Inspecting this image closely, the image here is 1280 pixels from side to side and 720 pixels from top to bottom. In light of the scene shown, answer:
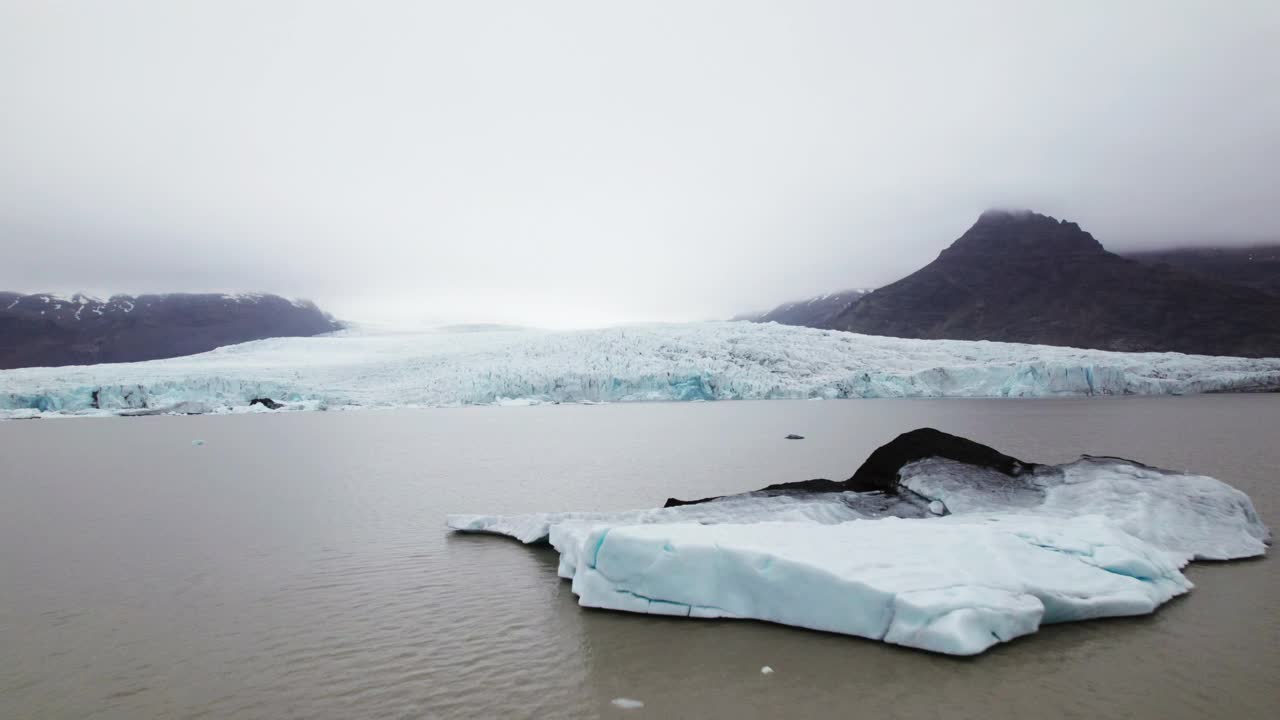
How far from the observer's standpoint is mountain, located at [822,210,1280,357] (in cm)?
8581

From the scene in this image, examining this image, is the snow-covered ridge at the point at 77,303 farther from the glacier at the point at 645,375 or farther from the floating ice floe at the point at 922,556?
the floating ice floe at the point at 922,556

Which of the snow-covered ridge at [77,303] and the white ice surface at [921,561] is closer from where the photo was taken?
the white ice surface at [921,561]

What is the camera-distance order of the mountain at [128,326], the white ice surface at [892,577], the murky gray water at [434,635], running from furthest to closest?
the mountain at [128,326]
the white ice surface at [892,577]
the murky gray water at [434,635]

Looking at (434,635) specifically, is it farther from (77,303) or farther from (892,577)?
(77,303)

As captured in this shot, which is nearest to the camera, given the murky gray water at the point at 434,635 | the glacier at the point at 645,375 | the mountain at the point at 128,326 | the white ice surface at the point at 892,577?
the murky gray water at the point at 434,635

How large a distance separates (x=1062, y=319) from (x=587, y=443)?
333 ft

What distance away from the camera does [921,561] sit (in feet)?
13.3

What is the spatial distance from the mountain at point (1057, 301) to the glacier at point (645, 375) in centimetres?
6068

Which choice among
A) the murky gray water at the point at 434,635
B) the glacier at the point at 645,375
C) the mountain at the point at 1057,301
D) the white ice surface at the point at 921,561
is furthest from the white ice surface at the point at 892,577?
the mountain at the point at 1057,301

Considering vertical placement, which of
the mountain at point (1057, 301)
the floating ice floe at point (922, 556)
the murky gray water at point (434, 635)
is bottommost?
the murky gray water at point (434, 635)

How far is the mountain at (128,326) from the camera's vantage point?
85.8 meters

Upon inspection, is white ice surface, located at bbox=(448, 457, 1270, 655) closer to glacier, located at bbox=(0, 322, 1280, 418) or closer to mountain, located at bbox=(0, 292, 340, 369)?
glacier, located at bbox=(0, 322, 1280, 418)

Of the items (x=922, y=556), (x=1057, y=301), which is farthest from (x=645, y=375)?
(x=1057, y=301)

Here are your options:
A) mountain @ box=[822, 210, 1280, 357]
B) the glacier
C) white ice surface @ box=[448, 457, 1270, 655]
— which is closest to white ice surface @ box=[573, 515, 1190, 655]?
white ice surface @ box=[448, 457, 1270, 655]
